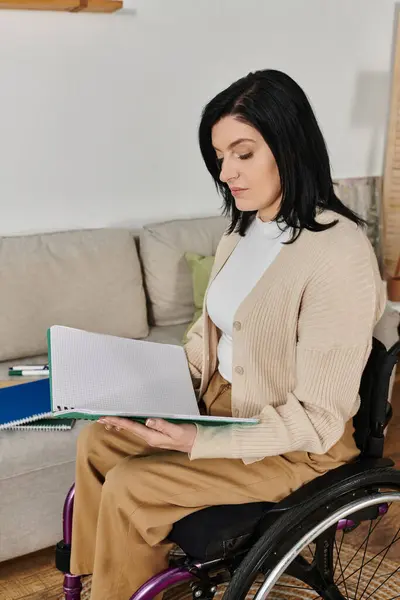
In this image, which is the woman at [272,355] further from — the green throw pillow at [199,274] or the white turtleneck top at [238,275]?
the green throw pillow at [199,274]

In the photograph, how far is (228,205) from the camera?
1.52 metres

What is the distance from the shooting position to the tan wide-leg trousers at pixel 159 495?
48.6 inches

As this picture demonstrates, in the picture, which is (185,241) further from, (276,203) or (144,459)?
(144,459)

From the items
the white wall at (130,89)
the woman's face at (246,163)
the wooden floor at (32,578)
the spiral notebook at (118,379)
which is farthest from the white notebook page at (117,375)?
the white wall at (130,89)

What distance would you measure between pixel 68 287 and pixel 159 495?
→ 104 centimetres

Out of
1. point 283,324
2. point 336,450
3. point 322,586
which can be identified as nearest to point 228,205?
point 283,324

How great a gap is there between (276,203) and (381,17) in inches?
76.0

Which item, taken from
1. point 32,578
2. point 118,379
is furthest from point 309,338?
point 32,578

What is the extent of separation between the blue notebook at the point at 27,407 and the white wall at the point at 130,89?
709 millimetres

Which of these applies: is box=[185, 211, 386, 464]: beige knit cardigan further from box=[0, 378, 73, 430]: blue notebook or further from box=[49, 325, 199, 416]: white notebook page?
box=[0, 378, 73, 430]: blue notebook

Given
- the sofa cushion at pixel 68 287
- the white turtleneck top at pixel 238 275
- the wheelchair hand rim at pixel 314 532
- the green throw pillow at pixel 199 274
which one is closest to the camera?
the wheelchair hand rim at pixel 314 532

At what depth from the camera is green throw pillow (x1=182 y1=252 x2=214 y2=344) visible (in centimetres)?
225

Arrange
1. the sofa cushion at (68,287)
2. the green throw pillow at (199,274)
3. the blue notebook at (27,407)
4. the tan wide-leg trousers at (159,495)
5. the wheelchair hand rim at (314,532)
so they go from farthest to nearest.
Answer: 1. the green throw pillow at (199,274)
2. the sofa cushion at (68,287)
3. the blue notebook at (27,407)
4. the tan wide-leg trousers at (159,495)
5. the wheelchair hand rim at (314,532)

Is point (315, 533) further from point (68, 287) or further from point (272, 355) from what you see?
point (68, 287)
